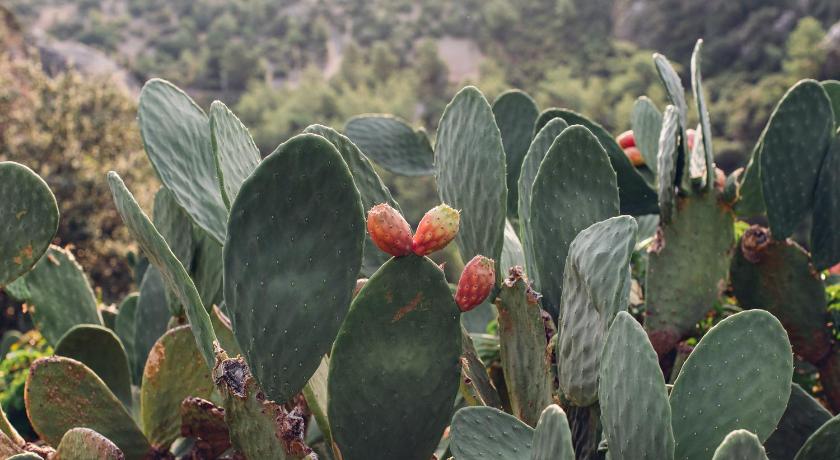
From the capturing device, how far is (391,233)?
1.66ft

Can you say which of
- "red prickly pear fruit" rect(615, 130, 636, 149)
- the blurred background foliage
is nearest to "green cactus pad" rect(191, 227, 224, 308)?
"red prickly pear fruit" rect(615, 130, 636, 149)

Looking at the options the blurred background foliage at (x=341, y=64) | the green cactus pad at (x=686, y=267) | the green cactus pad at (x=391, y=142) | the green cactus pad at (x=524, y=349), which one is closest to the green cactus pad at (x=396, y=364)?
the green cactus pad at (x=524, y=349)

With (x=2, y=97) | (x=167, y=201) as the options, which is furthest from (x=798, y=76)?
(x=167, y=201)

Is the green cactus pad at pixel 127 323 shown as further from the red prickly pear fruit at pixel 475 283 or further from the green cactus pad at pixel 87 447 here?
the red prickly pear fruit at pixel 475 283

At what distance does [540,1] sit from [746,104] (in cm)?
1854

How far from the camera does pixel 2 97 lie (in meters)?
9.40

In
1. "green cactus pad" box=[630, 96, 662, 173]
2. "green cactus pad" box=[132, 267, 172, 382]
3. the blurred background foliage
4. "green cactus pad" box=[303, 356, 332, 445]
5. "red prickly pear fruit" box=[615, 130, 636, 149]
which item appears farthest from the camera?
the blurred background foliage

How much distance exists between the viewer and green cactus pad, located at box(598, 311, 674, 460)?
0.48 m

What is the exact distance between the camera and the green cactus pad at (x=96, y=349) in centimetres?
84

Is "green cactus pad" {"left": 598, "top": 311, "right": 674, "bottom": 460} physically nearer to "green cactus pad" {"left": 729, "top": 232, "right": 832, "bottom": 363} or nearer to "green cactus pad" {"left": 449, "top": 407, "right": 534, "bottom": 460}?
"green cactus pad" {"left": 449, "top": 407, "right": 534, "bottom": 460}

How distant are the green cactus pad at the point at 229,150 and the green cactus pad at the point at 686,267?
1.44 feet

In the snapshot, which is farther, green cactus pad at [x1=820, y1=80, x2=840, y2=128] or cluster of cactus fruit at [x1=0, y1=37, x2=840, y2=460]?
green cactus pad at [x1=820, y1=80, x2=840, y2=128]

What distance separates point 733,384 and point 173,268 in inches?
14.9

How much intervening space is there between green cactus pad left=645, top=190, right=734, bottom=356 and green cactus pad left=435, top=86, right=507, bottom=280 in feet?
0.85
